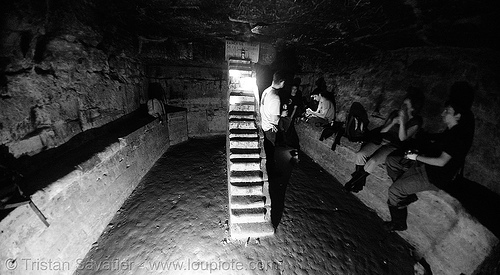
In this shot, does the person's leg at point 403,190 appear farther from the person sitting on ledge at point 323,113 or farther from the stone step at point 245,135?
the person sitting on ledge at point 323,113

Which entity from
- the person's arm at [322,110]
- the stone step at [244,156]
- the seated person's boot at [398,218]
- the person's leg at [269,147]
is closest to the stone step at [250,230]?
the stone step at [244,156]

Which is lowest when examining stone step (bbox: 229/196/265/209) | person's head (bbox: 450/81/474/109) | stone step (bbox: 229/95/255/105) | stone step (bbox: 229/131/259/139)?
stone step (bbox: 229/196/265/209)

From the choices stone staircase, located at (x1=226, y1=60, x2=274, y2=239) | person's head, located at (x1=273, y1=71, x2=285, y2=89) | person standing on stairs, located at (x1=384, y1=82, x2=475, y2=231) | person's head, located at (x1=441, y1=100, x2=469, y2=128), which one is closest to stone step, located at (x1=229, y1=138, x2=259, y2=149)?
stone staircase, located at (x1=226, y1=60, x2=274, y2=239)

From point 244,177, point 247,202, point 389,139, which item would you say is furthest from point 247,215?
point 389,139

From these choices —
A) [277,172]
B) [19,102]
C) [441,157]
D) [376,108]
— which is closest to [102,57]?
[19,102]

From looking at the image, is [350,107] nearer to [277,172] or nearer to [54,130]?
[277,172]

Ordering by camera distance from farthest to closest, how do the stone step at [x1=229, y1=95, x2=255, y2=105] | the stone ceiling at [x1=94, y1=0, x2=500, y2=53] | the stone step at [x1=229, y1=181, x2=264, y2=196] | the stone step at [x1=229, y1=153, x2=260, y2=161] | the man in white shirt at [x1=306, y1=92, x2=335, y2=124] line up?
the man in white shirt at [x1=306, y1=92, x2=335, y2=124] < the stone step at [x1=229, y1=95, x2=255, y2=105] < the stone step at [x1=229, y1=153, x2=260, y2=161] < the stone step at [x1=229, y1=181, x2=264, y2=196] < the stone ceiling at [x1=94, y1=0, x2=500, y2=53]

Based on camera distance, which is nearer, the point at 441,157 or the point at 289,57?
the point at 441,157

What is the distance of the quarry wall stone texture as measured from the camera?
2.10 metres

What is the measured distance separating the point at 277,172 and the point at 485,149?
4149 millimetres

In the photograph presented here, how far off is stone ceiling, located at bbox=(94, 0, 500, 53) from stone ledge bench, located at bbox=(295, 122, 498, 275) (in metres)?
2.82

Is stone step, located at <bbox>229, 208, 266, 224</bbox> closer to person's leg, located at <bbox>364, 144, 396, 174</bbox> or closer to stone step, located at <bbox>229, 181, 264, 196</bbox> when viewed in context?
stone step, located at <bbox>229, 181, 264, 196</bbox>

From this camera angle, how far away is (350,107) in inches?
237

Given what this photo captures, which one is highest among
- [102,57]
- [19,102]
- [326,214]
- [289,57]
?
Result: [289,57]
